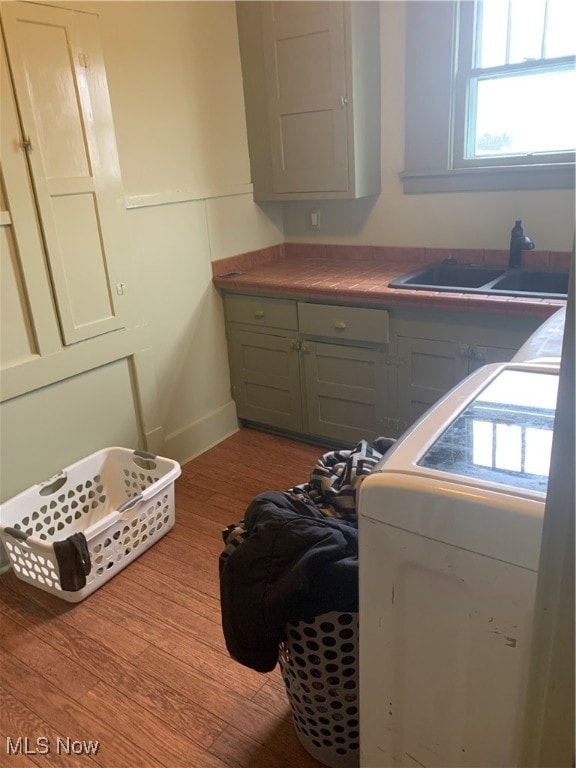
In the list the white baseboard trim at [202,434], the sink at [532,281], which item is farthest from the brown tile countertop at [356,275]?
the white baseboard trim at [202,434]

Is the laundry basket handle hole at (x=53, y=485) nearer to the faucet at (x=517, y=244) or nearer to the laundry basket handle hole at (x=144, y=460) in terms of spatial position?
the laundry basket handle hole at (x=144, y=460)

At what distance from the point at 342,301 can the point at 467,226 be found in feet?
2.50

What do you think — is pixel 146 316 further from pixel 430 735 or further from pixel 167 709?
pixel 430 735

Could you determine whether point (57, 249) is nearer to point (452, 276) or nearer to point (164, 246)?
point (164, 246)

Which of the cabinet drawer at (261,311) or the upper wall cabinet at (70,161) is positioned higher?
the upper wall cabinet at (70,161)

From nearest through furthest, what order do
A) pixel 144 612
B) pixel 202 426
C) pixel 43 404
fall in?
pixel 144 612 < pixel 43 404 < pixel 202 426

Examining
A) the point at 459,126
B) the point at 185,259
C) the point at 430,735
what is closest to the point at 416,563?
the point at 430,735

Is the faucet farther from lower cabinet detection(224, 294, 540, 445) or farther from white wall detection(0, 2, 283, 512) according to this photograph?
white wall detection(0, 2, 283, 512)

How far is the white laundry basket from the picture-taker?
2.10 m

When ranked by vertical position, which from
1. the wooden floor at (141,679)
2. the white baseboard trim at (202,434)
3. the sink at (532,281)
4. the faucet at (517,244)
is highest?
the faucet at (517,244)

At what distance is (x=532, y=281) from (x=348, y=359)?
893 mm

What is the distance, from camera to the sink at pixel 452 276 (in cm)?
276

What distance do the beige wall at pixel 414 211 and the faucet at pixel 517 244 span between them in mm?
83

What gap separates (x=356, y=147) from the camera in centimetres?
284
